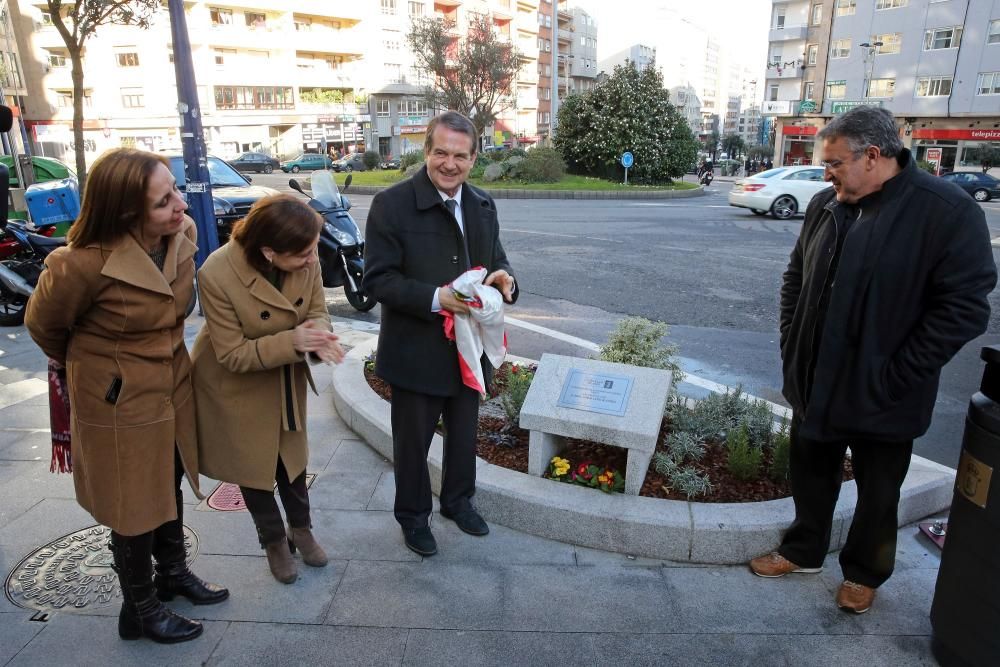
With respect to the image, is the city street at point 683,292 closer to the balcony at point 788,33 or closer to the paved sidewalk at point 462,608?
the paved sidewalk at point 462,608

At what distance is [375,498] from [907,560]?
8.60ft

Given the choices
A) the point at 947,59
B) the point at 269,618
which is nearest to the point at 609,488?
the point at 269,618

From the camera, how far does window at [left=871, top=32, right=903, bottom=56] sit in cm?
4200

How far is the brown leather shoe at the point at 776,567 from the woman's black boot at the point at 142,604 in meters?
2.35

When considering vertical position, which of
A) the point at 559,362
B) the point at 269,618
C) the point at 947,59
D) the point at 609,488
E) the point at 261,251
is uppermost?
the point at 947,59

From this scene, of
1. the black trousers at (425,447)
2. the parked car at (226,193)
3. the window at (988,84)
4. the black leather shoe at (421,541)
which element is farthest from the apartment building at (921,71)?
the black leather shoe at (421,541)

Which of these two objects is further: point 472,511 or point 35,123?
point 35,123

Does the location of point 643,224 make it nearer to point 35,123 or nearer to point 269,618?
point 269,618

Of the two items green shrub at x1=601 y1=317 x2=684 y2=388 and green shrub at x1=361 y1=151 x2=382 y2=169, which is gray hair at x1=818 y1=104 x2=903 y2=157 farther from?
green shrub at x1=361 y1=151 x2=382 y2=169

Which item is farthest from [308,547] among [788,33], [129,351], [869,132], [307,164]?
[788,33]

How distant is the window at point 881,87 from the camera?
1677 inches

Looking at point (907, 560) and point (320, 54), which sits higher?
point (320, 54)

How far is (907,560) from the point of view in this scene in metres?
3.09

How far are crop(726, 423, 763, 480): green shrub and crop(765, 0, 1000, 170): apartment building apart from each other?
128 ft
